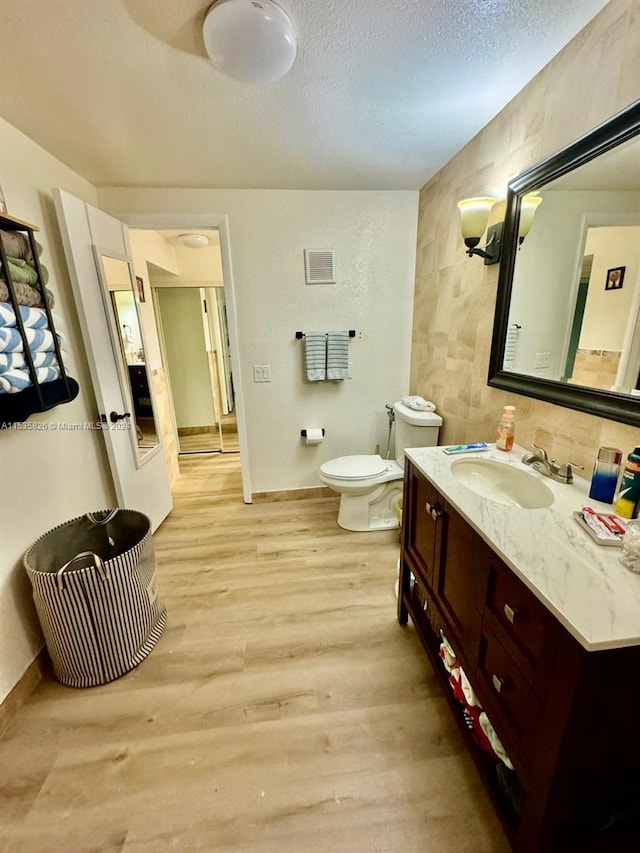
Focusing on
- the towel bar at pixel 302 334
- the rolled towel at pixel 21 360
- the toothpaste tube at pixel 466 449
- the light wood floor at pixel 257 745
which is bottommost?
the light wood floor at pixel 257 745

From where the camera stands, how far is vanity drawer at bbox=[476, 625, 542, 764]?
0.78 m

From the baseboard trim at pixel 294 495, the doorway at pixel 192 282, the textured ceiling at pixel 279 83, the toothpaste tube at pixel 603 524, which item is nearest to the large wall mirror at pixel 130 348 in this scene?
the doorway at pixel 192 282

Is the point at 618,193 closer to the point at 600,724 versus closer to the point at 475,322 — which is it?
the point at 475,322

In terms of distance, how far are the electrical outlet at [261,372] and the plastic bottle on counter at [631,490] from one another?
2.11 m

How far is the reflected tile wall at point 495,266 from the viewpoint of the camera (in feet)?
3.45

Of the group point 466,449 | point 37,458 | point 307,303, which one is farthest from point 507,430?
point 37,458

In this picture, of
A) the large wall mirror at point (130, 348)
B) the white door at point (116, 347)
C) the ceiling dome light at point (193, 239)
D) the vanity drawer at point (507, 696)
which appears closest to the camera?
the vanity drawer at point (507, 696)

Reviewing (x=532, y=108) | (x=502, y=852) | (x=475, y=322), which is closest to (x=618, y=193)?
(x=532, y=108)

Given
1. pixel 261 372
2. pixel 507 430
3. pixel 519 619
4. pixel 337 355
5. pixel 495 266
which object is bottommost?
pixel 519 619

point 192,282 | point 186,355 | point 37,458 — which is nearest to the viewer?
point 37,458

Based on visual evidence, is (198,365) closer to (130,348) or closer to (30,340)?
(130,348)

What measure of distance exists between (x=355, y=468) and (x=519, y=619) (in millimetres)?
1518

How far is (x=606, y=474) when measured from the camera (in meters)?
1.04

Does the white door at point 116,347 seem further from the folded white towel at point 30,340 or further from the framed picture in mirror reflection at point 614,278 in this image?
the framed picture in mirror reflection at point 614,278
